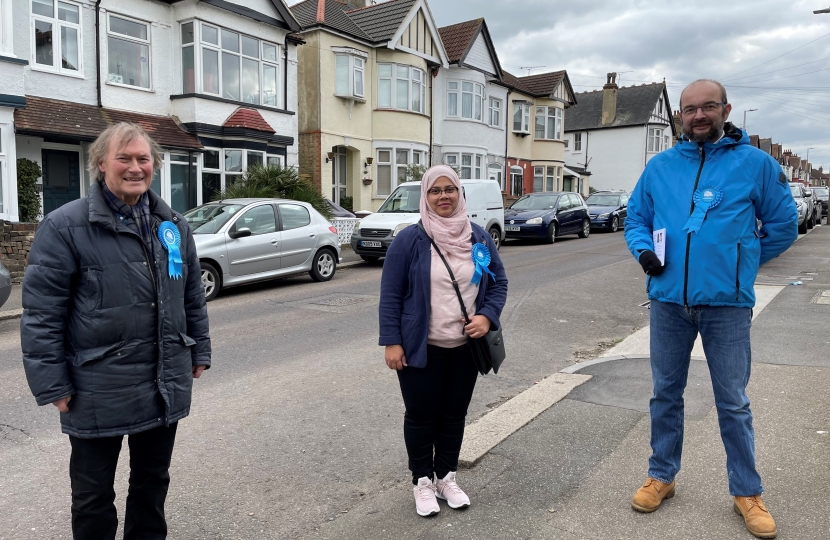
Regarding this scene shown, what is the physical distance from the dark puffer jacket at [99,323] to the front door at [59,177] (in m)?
15.6

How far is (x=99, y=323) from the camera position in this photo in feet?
8.61

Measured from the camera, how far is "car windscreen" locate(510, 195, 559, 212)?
22.3 meters

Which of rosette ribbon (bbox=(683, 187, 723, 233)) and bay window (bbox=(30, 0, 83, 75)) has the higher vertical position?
bay window (bbox=(30, 0, 83, 75))

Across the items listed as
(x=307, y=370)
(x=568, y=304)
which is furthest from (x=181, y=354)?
(x=568, y=304)

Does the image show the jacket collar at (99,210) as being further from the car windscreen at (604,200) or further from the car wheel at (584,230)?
the car windscreen at (604,200)

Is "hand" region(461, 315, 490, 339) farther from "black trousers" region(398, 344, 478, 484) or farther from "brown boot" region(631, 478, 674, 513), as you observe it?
"brown boot" region(631, 478, 674, 513)

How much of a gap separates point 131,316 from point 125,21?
58.6 ft

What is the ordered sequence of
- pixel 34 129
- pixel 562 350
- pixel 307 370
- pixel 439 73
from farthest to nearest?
1. pixel 439 73
2. pixel 34 129
3. pixel 562 350
4. pixel 307 370

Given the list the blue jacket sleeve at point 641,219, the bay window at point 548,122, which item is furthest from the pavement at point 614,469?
the bay window at point 548,122

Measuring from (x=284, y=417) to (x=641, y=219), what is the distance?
9.77ft

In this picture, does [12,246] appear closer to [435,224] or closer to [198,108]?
[198,108]

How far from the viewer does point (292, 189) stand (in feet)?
57.0

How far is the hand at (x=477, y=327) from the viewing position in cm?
334

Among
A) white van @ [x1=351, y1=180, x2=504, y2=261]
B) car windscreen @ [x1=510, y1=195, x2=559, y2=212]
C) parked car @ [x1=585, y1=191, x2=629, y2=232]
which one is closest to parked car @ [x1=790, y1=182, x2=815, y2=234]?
parked car @ [x1=585, y1=191, x2=629, y2=232]
